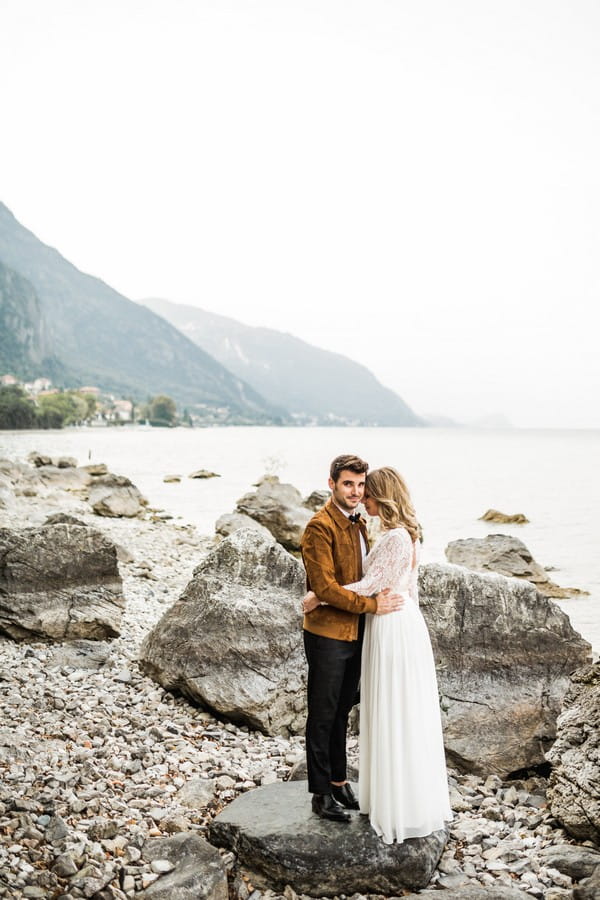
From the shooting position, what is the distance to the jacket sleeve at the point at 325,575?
5.29 m

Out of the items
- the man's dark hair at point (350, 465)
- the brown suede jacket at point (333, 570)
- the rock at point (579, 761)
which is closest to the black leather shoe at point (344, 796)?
the brown suede jacket at point (333, 570)

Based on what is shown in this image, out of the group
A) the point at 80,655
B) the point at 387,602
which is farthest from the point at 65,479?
the point at 387,602

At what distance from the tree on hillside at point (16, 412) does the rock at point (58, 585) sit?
114914 mm

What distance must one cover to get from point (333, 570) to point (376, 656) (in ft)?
2.36

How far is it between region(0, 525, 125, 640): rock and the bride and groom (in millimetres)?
5777

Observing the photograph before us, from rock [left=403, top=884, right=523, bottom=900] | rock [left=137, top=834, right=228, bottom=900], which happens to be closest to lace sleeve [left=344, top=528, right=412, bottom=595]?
rock [left=403, top=884, right=523, bottom=900]

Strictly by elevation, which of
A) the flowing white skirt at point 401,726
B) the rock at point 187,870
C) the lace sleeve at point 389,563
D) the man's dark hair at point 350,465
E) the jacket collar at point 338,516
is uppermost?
the man's dark hair at point 350,465

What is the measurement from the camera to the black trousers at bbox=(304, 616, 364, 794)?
5.58m

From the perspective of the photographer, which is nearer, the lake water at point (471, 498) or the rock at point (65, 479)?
the lake water at point (471, 498)

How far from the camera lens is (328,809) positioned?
5.67m

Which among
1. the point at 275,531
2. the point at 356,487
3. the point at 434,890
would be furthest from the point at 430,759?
the point at 275,531

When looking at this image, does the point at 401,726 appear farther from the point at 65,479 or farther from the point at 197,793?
the point at 65,479

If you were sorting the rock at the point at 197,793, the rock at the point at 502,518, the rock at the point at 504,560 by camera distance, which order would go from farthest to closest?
the rock at the point at 502,518
the rock at the point at 504,560
the rock at the point at 197,793

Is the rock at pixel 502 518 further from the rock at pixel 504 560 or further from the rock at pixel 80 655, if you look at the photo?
the rock at pixel 80 655
